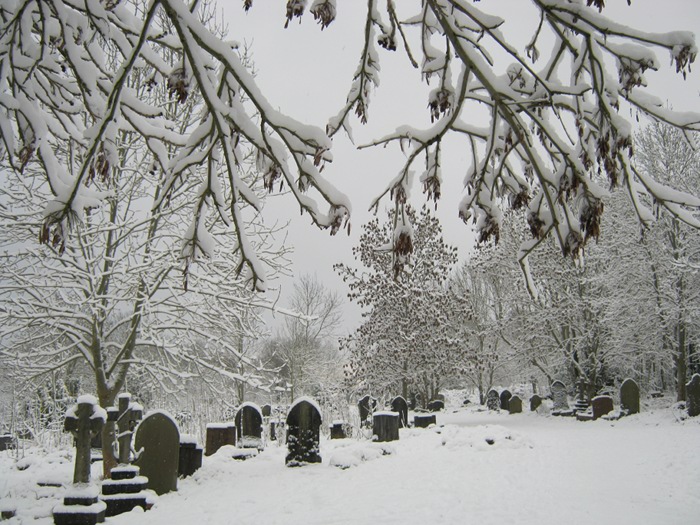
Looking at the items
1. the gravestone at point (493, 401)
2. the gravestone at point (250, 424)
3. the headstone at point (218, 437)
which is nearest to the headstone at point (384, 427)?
the gravestone at point (250, 424)

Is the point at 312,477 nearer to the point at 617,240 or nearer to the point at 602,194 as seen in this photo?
the point at 602,194

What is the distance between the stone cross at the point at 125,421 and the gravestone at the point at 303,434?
9.37ft

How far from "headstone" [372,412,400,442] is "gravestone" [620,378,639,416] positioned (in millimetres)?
8889

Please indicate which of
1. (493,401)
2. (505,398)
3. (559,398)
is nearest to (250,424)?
(559,398)

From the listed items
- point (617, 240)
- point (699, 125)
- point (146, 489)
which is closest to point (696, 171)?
point (617, 240)

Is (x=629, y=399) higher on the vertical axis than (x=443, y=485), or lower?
higher

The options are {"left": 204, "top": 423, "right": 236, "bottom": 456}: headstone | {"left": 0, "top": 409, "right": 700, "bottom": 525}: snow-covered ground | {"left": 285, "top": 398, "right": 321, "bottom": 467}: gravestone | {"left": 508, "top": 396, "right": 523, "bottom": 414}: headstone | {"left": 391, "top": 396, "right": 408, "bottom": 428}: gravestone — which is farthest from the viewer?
{"left": 508, "top": 396, "right": 523, "bottom": 414}: headstone

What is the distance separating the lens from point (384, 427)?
461 inches

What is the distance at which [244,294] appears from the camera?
9281mm

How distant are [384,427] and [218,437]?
4.17 m

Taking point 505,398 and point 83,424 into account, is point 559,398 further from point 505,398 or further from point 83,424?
point 83,424

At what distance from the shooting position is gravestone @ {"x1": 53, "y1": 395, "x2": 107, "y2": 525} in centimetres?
500

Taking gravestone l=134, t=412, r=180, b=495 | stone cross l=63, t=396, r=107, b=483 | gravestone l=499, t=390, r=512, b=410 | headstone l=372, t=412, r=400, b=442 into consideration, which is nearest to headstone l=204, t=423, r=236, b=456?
gravestone l=134, t=412, r=180, b=495

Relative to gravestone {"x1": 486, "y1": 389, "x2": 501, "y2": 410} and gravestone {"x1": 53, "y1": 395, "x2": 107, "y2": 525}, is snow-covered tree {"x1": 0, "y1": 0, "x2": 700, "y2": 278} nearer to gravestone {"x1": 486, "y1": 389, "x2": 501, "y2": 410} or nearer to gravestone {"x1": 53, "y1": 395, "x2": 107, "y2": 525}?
gravestone {"x1": 53, "y1": 395, "x2": 107, "y2": 525}
